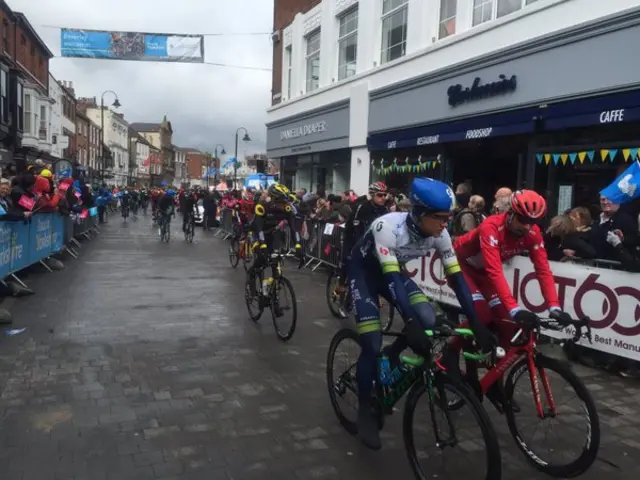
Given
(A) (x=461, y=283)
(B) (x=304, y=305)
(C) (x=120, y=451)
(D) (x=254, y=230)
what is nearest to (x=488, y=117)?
(B) (x=304, y=305)

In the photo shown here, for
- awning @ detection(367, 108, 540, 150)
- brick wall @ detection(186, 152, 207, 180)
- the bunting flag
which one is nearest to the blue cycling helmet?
the bunting flag

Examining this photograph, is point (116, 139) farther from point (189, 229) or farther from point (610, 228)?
point (610, 228)

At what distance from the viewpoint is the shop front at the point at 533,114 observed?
9742 mm

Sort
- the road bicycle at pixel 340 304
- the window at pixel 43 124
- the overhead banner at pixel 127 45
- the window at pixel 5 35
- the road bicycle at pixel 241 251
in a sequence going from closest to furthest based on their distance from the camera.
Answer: the road bicycle at pixel 340 304 < the road bicycle at pixel 241 251 < the overhead banner at pixel 127 45 < the window at pixel 5 35 < the window at pixel 43 124

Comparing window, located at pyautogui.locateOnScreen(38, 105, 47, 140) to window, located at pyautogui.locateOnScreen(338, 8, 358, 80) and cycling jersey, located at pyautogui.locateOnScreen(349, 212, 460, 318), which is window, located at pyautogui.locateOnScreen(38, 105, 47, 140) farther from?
cycling jersey, located at pyautogui.locateOnScreen(349, 212, 460, 318)

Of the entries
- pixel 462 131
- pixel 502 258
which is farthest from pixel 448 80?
pixel 502 258

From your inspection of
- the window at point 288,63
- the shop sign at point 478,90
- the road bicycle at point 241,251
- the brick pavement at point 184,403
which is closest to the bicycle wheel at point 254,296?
the brick pavement at point 184,403

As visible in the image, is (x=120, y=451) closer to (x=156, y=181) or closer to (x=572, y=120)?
(x=572, y=120)

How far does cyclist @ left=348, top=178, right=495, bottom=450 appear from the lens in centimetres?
363

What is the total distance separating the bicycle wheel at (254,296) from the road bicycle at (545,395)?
3.98m

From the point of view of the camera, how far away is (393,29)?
668 inches

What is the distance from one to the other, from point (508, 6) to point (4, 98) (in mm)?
25523

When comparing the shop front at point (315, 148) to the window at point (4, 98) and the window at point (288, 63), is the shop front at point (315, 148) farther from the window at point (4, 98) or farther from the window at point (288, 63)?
the window at point (4, 98)

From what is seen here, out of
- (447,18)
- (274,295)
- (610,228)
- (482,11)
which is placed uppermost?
(447,18)
